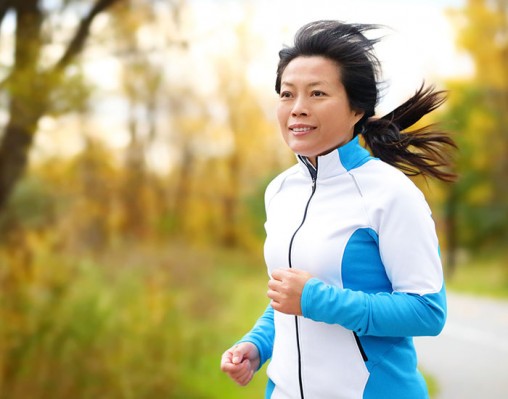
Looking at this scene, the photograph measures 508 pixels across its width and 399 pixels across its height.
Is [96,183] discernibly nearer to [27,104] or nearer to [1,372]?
[1,372]

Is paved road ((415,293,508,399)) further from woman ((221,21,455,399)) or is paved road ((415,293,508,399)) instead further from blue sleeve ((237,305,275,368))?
woman ((221,21,455,399))

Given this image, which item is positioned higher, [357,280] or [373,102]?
[373,102]

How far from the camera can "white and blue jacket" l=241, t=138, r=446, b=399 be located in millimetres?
1262

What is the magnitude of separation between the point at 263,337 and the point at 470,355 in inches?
269

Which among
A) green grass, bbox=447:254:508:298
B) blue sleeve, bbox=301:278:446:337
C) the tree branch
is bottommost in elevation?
blue sleeve, bbox=301:278:446:337

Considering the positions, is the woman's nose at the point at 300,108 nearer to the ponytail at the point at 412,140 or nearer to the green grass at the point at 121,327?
the ponytail at the point at 412,140

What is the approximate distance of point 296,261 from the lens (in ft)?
4.44

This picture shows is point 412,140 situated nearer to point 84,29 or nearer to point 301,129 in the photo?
point 301,129

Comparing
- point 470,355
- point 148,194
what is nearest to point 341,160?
point 470,355

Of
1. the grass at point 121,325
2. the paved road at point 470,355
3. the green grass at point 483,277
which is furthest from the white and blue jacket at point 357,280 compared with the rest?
the green grass at point 483,277

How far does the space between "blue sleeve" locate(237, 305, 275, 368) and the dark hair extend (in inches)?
17.4

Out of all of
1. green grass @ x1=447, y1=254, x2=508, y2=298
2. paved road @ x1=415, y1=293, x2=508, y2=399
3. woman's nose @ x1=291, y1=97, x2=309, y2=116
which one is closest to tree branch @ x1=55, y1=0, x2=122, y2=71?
woman's nose @ x1=291, y1=97, x2=309, y2=116

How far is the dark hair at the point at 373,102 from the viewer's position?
4.52ft

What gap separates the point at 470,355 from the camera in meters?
7.83
